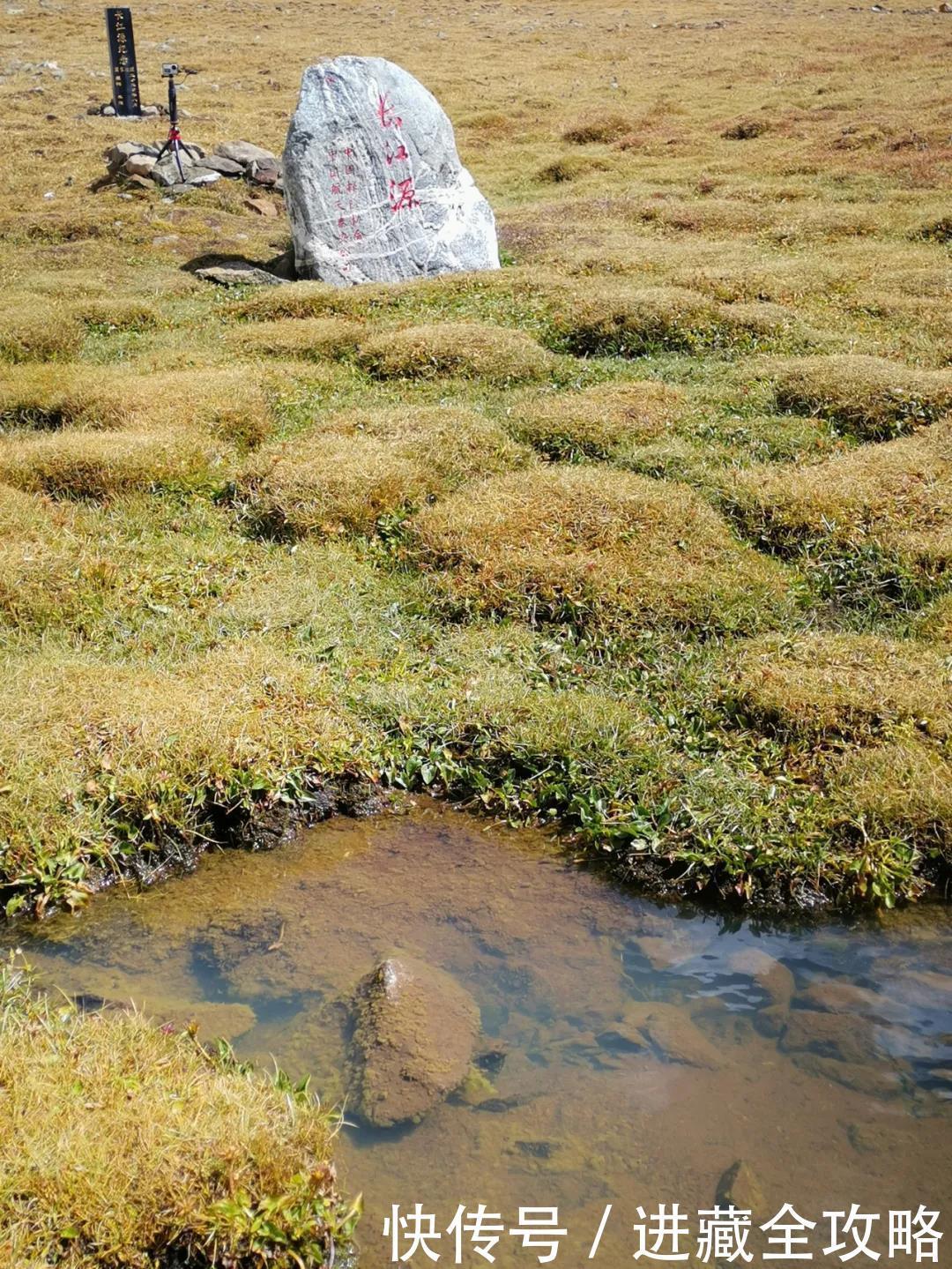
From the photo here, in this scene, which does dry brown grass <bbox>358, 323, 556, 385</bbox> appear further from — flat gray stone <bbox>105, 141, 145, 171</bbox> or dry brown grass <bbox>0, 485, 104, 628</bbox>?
flat gray stone <bbox>105, 141, 145, 171</bbox>

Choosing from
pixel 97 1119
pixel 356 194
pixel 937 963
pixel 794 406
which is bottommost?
pixel 937 963

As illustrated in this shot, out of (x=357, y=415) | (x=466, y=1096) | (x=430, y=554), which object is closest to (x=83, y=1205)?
(x=466, y=1096)

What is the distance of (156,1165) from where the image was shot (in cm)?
432

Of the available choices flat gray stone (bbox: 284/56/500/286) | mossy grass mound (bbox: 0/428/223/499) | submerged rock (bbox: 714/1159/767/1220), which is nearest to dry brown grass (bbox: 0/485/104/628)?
mossy grass mound (bbox: 0/428/223/499)

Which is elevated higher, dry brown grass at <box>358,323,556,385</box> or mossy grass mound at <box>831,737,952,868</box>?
dry brown grass at <box>358,323,556,385</box>

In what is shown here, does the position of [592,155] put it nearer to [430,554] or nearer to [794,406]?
[794,406]

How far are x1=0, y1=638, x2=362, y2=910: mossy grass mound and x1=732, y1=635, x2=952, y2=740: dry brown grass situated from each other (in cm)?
299

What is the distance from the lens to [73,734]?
23.6 ft

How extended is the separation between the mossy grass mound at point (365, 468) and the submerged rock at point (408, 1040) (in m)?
5.66

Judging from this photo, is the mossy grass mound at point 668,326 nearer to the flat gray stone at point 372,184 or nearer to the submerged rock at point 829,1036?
the flat gray stone at point 372,184

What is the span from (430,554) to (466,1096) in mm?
5709

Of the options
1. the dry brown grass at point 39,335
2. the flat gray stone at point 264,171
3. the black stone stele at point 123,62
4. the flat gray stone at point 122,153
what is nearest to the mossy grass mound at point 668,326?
the dry brown grass at point 39,335

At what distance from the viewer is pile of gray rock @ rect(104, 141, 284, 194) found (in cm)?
2688

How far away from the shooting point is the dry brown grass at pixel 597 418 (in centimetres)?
1208
